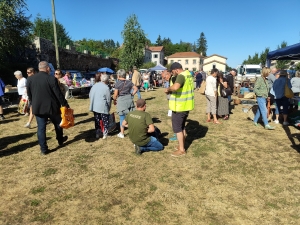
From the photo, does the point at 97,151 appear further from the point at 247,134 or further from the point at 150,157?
the point at 247,134

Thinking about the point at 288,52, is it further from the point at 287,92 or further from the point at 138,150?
the point at 138,150

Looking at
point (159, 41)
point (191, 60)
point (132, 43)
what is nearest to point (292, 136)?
point (132, 43)

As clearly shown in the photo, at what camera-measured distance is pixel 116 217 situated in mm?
2707

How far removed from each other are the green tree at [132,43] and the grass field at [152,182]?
26.6 meters

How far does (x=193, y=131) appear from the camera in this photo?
6.32m

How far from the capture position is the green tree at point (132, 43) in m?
30.3

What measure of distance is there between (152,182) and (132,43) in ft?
95.9

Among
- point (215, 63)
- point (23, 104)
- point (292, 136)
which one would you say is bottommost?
point (292, 136)

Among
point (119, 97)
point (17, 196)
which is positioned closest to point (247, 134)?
point (119, 97)

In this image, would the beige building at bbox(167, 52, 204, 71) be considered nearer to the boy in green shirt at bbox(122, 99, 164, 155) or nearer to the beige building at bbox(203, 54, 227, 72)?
the beige building at bbox(203, 54, 227, 72)

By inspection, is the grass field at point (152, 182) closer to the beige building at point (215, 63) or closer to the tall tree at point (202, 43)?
the beige building at point (215, 63)

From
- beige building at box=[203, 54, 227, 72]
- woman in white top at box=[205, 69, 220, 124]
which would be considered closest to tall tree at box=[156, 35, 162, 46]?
beige building at box=[203, 54, 227, 72]

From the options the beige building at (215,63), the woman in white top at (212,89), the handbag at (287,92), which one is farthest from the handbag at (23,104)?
the beige building at (215,63)

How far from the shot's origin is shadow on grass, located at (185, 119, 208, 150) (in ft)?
18.1
